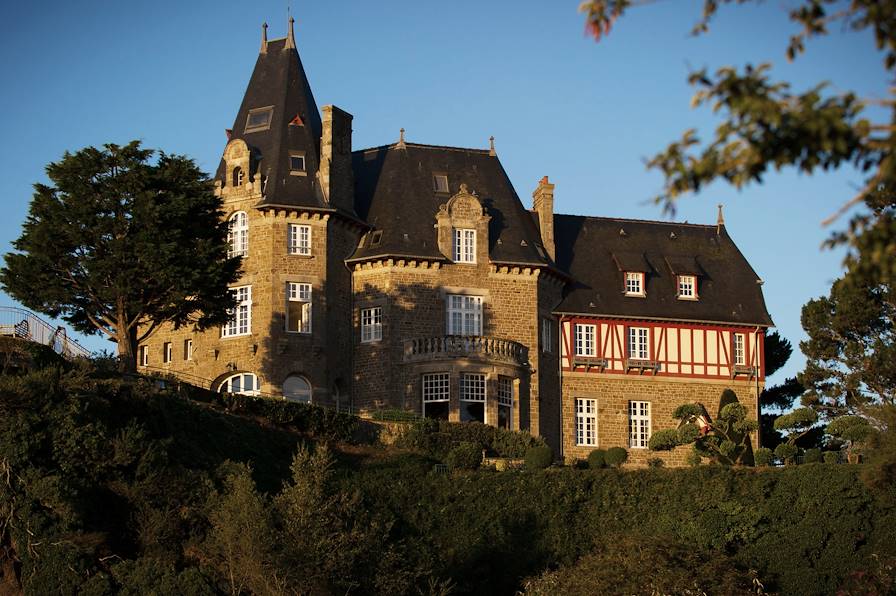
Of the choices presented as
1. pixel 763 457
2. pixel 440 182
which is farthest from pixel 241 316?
pixel 763 457

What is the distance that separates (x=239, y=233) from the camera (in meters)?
45.8

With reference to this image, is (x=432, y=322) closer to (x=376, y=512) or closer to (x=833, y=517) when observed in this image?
(x=376, y=512)

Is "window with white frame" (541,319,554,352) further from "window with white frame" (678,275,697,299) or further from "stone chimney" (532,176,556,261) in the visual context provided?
"window with white frame" (678,275,697,299)

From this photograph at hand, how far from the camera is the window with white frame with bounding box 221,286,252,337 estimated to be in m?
45.1

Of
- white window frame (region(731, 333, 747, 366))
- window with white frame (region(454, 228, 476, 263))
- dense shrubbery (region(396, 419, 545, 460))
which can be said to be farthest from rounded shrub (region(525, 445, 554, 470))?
white window frame (region(731, 333, 747, 366))

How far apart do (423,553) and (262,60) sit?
2228cm

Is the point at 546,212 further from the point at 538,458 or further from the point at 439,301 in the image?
the point at 538,458

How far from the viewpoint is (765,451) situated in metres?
42.4

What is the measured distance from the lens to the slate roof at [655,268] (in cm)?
5016

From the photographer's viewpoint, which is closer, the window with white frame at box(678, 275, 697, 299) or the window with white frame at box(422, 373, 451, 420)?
the window with white frame at box(422, 373, 451, 420)

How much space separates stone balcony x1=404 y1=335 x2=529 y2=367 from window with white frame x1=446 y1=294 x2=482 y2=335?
4.52ft

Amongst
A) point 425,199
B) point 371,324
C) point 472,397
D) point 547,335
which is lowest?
point 472,397

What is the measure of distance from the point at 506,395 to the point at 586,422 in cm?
426

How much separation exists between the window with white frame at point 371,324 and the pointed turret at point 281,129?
4035 mm
